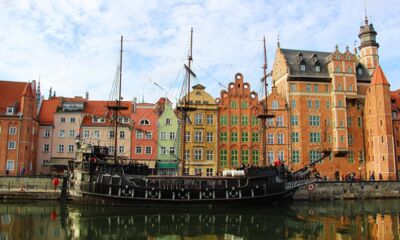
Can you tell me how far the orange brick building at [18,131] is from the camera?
51312mm

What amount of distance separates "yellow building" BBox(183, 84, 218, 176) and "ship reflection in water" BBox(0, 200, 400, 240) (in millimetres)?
15591

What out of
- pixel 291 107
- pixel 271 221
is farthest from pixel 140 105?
pixel 271 221

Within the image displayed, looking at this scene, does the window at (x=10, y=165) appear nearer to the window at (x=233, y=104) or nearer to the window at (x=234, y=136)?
the window at (x=234, y=136)

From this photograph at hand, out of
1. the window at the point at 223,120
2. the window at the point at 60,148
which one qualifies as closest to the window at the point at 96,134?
the window at the point at 60,148

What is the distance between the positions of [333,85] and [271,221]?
32.8 meters

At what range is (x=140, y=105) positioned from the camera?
5853 cm

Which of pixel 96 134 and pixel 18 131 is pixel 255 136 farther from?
pixel 18 131

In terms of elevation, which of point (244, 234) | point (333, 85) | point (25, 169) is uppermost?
point (333, 85)

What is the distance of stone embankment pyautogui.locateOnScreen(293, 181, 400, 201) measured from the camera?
47156 millimetres

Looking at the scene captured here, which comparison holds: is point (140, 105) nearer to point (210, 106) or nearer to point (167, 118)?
point (167, 118)

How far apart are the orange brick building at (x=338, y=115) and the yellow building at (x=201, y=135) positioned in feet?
32.1

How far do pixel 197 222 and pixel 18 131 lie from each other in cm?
3444

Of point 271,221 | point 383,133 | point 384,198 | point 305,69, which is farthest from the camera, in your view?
point 305,69

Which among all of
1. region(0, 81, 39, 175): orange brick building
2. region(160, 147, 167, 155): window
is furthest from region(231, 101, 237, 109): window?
region(0, 81, 39, 175): orange brick building
